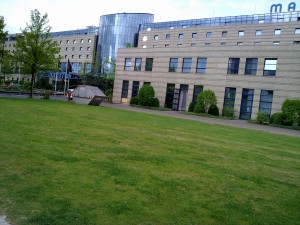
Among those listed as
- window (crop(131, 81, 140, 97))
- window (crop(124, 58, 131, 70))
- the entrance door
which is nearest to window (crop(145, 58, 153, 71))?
window (crop(131, 81, 140, 97))

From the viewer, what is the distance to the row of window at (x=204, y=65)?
119ft

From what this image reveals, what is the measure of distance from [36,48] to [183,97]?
70.2 ft

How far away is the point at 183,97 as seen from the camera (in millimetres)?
43656

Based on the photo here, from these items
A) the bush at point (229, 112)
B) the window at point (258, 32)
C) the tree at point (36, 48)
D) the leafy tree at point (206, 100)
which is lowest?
the bush at point (229, 112)

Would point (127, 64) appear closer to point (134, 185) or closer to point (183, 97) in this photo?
point (183, 97)

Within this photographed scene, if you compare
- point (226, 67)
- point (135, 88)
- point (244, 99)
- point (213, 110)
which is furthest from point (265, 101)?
point (135, 88)

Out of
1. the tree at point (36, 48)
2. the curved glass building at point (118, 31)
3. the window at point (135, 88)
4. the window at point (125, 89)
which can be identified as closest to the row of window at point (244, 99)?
the window at point (135, 88)

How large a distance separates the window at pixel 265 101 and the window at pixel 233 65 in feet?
15.2

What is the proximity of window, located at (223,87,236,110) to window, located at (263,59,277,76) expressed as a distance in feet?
15.0

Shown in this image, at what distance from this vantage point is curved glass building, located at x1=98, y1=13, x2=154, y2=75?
294 feet

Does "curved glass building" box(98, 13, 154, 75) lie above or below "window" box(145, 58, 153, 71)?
above

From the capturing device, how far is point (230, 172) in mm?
7711

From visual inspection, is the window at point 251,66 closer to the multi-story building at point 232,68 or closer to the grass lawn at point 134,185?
the multi-story building at point 232,68

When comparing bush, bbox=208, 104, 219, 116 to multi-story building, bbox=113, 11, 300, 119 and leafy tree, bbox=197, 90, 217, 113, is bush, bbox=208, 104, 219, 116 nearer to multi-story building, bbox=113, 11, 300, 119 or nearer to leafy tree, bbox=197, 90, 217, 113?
leafy tree, bbox=197, 90, 217, 113
